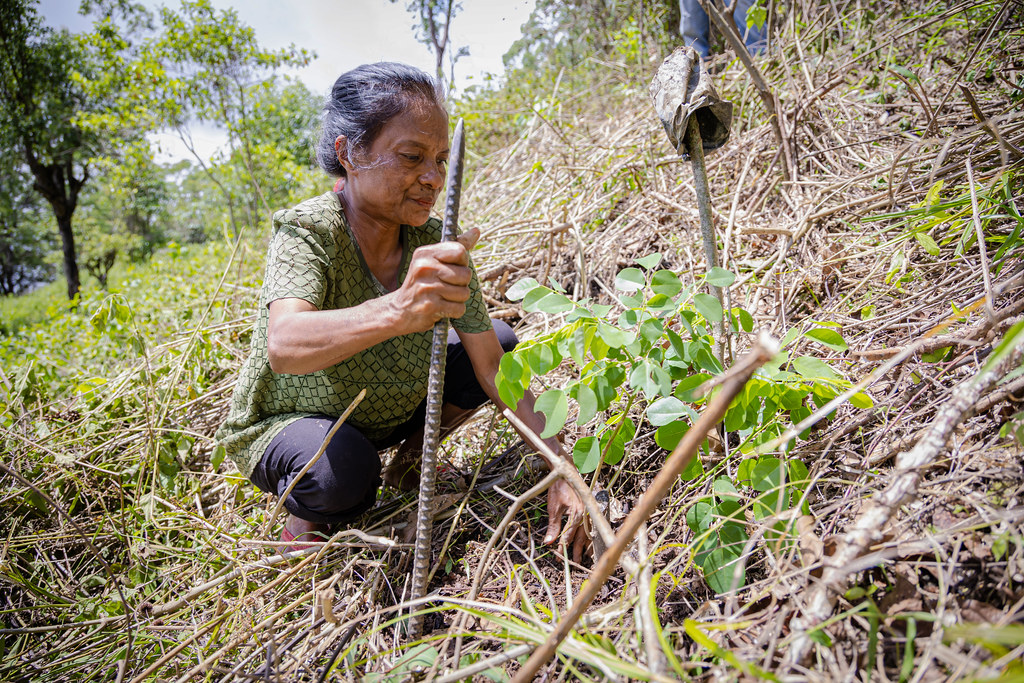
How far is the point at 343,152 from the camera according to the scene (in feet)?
5.57

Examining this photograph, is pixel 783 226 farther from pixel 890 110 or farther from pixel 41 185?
pixel 41 185

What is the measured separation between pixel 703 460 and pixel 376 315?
3.07ft

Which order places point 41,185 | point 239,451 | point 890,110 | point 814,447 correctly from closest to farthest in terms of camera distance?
1. point 814,447
2. point 239,451
3. point 890,110
4. point 41,185

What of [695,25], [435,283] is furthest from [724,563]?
[695,25]

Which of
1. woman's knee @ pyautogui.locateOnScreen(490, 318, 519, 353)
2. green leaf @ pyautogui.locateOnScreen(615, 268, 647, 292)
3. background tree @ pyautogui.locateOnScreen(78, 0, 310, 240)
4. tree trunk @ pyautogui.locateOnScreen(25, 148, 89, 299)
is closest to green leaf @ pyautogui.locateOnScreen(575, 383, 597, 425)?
green leaf @ pyautogui.locateOnScreen(615, 268, 647, 292)

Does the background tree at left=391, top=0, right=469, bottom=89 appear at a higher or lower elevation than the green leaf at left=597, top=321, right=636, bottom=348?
higher

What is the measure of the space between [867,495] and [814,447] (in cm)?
25

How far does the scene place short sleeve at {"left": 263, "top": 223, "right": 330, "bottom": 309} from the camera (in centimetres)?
147

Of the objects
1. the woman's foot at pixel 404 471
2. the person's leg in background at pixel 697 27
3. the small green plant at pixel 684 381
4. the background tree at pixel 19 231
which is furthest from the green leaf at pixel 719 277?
the background tree at pixel 19 231

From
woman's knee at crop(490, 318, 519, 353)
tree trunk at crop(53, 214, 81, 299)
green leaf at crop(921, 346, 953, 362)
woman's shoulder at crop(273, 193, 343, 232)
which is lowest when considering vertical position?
green leaf at crop(921, 346, 953, 362)

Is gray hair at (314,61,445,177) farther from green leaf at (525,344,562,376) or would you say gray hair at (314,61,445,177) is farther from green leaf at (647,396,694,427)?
green leaf at (647,396,694,427)

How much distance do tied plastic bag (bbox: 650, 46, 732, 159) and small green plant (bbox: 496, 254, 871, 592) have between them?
46cm

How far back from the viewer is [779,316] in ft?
6.59

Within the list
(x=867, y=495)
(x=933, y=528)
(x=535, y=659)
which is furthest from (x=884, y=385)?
(x=535, y=659)
